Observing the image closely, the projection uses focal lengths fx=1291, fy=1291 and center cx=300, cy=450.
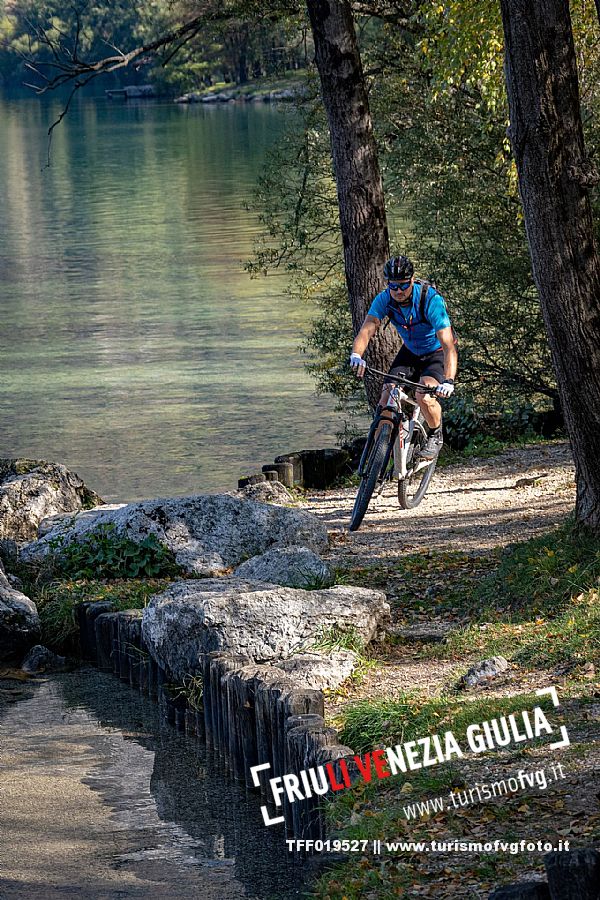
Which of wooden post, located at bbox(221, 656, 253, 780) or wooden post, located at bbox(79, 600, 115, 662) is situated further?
wooden post, located at bbox(79, 600, 115, 662)

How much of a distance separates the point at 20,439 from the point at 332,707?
1624 centimetres

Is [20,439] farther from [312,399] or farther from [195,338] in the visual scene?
[195,338]

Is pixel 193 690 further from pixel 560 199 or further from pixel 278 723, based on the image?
pixel 560 199

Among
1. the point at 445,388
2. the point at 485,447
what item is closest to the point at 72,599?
the point at 445,388

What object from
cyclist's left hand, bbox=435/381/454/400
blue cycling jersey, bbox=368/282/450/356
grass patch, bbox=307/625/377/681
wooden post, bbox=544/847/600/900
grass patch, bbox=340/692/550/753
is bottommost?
Answer: grass patch, bbox=307/625/377/681

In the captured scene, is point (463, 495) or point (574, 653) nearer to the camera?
point (574, 653)

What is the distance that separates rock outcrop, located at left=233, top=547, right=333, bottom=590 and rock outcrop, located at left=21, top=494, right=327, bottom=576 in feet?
3.95

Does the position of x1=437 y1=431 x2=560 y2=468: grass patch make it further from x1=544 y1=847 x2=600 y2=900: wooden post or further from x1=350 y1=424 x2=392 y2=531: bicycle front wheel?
x1=544 y1=847 x2=600 y2=900: wooden post

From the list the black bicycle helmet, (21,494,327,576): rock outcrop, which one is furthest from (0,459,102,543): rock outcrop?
the black bicycle helmet

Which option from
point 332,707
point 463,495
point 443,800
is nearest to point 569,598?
point 332,707

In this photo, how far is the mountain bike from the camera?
11.1m

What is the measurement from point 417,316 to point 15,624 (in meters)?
4.14

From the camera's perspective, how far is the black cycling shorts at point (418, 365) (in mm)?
11125

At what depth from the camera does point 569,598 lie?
27.2 feet
